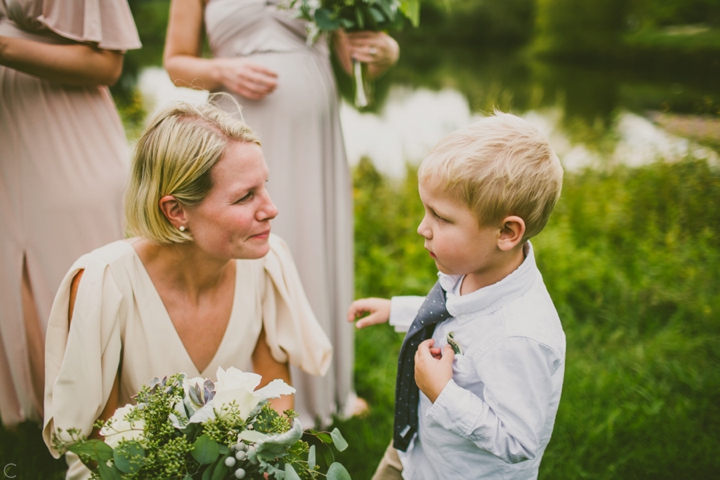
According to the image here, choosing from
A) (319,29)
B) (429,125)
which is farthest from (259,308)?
(429,125)

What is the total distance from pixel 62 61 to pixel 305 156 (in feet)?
3.76

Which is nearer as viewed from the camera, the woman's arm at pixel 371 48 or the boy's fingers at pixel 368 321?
the boy's fingers at pixel 368 321

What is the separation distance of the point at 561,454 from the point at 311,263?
1693 mm

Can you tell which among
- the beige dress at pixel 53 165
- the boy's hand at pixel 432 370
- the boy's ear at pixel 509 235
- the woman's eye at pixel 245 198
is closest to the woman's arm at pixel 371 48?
the beige dress at pixel 53 165

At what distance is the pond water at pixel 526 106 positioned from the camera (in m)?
7.09

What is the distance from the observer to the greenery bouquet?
2.54 meters

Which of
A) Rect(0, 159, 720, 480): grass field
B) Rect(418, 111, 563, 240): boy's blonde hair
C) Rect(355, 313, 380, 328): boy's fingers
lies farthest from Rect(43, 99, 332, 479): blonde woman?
Rect(0, 159, 720, 480): grass field

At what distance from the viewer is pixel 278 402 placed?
224 centimetres

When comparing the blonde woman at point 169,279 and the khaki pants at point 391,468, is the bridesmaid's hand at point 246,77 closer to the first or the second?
the blonde woman at point 169,279

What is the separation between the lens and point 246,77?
8.21ft

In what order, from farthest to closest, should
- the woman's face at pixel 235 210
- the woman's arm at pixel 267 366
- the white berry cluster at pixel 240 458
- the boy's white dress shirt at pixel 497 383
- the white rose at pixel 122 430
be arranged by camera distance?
the woman's arm at pixel 267 366 → the woman's face at pixel 235 210 → the boy's white dress shirt at pixel 497 383 → the white rose at pixel 122 430 → the white berry cluster at pixel 240 458

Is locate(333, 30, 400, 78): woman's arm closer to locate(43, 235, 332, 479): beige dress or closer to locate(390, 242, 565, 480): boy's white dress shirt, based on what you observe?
locate(43, 235, 332, 479): beige dress

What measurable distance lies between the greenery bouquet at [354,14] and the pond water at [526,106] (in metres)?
0.44

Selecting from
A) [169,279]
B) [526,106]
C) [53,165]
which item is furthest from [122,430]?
[526,106]
